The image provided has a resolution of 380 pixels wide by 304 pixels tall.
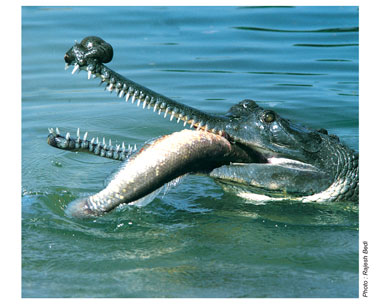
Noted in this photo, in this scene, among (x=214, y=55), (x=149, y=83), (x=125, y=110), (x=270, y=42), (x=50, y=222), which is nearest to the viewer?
(x=50, y=222)

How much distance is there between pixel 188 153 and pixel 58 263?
1348 mm

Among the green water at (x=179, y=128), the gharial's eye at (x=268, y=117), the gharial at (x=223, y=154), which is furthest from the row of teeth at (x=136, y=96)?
the green water at (x=179, y=128)

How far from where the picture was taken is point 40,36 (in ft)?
41.5

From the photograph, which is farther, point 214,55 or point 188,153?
point 214,55

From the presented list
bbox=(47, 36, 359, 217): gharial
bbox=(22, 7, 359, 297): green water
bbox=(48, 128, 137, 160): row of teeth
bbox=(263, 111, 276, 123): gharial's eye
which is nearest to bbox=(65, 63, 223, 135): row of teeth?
bbox=(47, 36, 359, 217): gharial

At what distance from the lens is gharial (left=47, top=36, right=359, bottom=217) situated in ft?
16.5

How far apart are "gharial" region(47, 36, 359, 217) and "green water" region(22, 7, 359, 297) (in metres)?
0.22

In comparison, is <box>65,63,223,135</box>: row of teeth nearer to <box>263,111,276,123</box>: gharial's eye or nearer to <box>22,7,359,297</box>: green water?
<box>263,111,276,123</box>: gharial's eye

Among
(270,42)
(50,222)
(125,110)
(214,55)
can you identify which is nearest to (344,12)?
(270,42)

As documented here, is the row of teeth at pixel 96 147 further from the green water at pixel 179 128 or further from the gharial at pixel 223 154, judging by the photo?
the green water at pixel 179 128

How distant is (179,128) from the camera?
8.65 m

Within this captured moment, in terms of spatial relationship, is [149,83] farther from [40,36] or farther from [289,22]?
[289,22]

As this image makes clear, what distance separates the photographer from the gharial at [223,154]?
502 centimetres

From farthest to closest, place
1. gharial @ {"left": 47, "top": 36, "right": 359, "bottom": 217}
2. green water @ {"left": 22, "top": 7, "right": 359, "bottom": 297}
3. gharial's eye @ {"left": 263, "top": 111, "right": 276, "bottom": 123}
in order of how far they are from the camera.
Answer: gharial's eye @ {"left": 263, "top": 111, "right": 276, "bottom": 123}
gharial @ {"left": 47, "top": 36, "right": 359, "bottom": 217}
green water @ {"left": 22, "top": 7, "right": 359, "bottom": 297}
